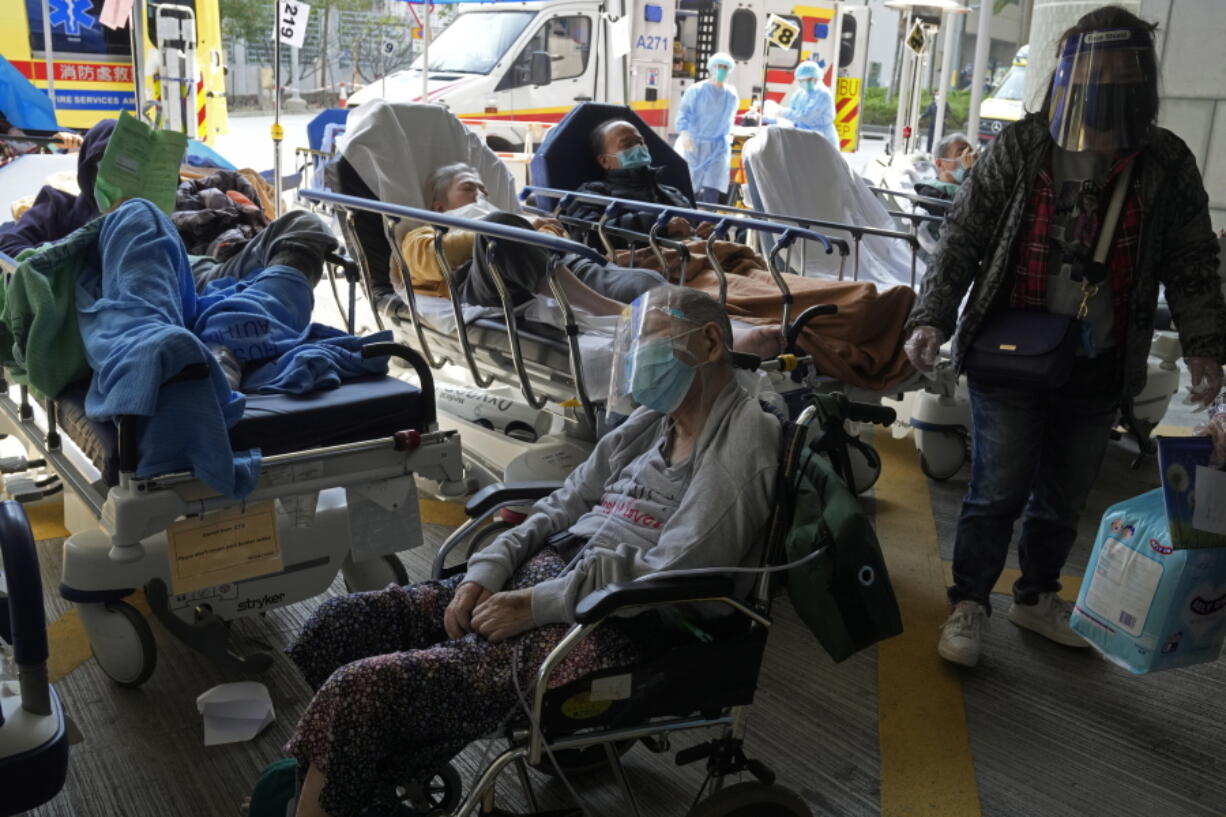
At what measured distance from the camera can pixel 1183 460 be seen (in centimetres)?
238

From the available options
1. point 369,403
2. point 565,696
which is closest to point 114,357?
point 369,403

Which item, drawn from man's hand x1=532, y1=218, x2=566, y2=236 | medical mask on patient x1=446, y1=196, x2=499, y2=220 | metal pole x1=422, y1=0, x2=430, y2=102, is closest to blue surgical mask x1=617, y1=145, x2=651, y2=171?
man's hand x1=532, y1=218, x2=566, y2=236

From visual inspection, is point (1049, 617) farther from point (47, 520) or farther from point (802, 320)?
point (47, 520)

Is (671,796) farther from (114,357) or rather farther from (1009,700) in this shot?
(114,357)

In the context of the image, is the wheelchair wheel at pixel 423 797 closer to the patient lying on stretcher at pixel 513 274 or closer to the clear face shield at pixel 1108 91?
the patient lying on stretcher at pixel 513 274

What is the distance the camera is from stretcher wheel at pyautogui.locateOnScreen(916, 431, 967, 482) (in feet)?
14.2

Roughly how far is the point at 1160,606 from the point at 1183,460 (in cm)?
40

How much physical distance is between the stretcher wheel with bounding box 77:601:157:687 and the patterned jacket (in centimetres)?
200

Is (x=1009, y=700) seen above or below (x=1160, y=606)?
below

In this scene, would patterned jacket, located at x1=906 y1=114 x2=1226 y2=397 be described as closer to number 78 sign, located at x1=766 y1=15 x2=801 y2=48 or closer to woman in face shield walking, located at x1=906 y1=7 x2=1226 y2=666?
woman in face shield walking, located at x1=906 y1=7 x2=1226 y2=666

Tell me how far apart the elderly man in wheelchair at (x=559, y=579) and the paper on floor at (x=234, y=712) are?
64 centimetres

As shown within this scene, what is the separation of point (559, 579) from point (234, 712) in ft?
3.44

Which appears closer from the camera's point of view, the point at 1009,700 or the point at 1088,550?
the point at 1009,700

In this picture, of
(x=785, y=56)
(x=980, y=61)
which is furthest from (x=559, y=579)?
(x=785, y=56)
